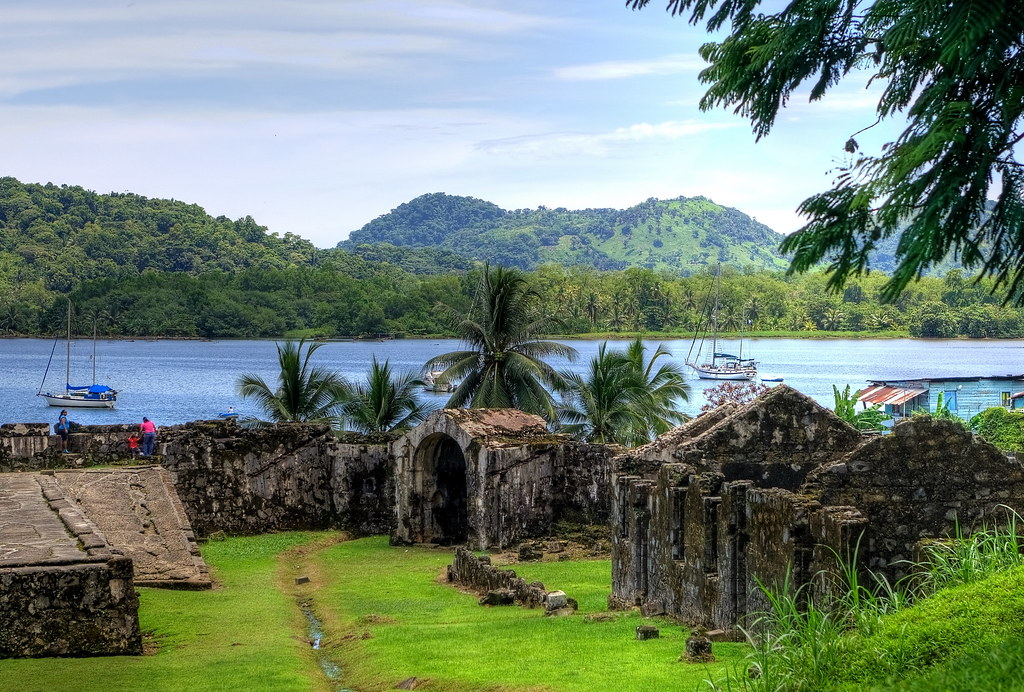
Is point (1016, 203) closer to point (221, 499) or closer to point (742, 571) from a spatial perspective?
point (742, 571)

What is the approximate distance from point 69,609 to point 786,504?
7274 millimetres

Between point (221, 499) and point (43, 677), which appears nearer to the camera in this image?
point (43, 677)

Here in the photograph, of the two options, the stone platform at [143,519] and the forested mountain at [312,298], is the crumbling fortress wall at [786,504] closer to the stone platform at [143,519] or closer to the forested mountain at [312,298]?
the stone platform at [143,519]

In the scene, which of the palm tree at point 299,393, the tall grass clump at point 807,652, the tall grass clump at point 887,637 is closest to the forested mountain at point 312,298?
the palm tree at point 299,393

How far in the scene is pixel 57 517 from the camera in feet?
57.5

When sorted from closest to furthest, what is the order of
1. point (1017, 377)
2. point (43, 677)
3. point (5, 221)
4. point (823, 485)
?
point (43, 677)
point (823, 485)
point (1017, 377)
point (5, 221)

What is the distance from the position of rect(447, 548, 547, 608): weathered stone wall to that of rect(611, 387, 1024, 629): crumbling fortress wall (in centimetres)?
131

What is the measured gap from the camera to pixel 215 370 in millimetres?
144875

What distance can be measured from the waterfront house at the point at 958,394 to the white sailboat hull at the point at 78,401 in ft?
199

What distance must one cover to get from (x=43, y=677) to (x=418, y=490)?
1640cm

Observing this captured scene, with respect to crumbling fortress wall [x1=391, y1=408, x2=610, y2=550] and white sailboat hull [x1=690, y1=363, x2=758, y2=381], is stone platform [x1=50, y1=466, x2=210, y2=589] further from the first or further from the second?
white sailboat hull [x1=690, y1=363, x2=758, y2=381]

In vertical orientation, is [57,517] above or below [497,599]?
above

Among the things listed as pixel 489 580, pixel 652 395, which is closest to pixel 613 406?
pixel 652 395

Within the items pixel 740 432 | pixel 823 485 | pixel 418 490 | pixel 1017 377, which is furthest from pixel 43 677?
pixel 1017 377
